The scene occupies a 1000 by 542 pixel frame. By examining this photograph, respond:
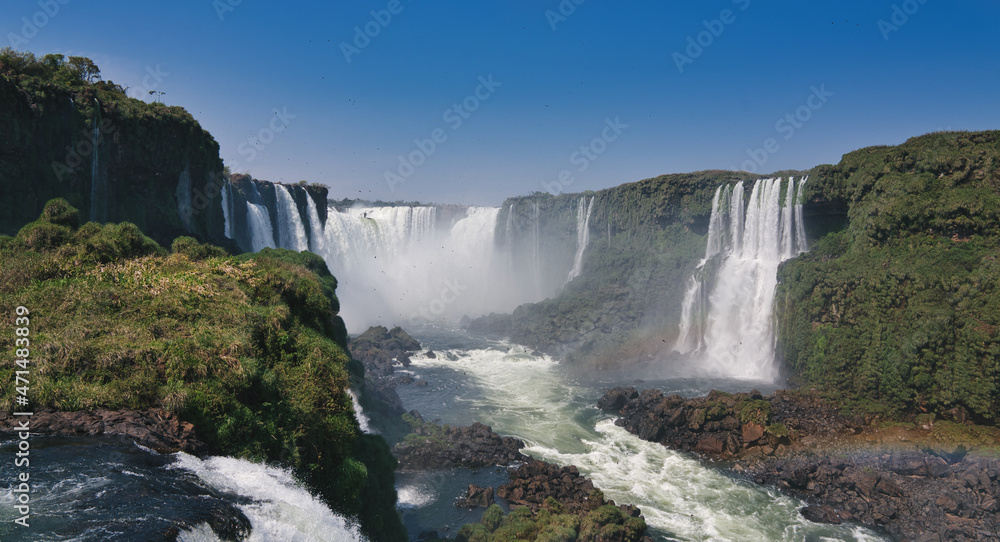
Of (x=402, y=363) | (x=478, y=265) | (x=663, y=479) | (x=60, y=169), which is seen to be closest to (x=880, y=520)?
(x=663, y=479)

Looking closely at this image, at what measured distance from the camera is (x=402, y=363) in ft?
115

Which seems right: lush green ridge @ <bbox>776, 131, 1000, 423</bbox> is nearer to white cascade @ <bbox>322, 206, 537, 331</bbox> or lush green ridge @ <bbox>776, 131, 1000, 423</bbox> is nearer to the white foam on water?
the white foam on water

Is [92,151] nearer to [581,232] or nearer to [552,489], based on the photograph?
[552,489]

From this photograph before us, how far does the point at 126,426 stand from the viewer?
22.7 ft

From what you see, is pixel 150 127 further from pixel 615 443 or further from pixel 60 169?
pixel 615 443

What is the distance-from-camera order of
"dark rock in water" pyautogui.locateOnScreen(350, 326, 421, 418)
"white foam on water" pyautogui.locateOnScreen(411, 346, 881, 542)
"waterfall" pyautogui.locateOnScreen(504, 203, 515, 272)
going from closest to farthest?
1. "white foam on water" pyautogui.locateOnScreen(411, 346, 881, 542)
2. "dark rock in water" pyautogui.locateOnScreen(350, 326, 421, 418)
3. "waterfall" pyautogui.locateOnScreen(504, 203, 515, 272)

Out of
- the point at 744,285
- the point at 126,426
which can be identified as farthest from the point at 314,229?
the point at 126,426

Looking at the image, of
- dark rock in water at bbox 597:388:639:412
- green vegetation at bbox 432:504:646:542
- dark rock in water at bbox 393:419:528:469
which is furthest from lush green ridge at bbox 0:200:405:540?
dark rock in water at bbox 597:388:639:412

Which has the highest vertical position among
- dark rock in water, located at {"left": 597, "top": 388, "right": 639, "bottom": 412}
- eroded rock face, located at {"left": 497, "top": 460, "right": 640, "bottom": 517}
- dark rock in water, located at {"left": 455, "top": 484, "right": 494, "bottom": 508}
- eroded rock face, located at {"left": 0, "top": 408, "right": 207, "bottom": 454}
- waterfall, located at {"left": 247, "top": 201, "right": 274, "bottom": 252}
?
waterfall, located at {"left": 247, "top": 201, "right": 274, "bottom": 252}

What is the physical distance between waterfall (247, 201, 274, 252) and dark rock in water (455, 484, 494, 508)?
27.3 metres

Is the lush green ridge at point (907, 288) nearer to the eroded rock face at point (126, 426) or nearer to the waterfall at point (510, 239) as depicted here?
the eroded rock face at point (126, 426)

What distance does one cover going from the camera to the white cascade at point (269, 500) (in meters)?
6.11

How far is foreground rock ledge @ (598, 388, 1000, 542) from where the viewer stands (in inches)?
615

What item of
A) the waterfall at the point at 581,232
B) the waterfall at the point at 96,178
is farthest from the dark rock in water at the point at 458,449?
the waterfall at the point at 581,232
